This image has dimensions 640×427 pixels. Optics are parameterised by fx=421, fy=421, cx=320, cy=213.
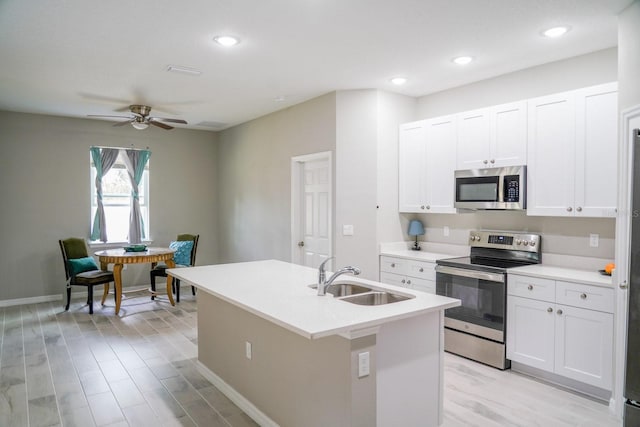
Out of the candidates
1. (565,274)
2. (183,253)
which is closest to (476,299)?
(565,274)

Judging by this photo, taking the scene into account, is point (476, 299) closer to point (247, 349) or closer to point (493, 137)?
point (493, 137)

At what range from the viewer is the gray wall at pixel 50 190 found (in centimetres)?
603

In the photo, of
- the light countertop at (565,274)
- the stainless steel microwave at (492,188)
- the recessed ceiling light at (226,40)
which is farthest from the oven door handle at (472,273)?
the recessed ceiling light at (226,40)

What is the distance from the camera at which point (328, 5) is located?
2.76 metres

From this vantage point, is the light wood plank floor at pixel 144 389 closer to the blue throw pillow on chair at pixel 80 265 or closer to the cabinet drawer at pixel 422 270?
the cabinet drawer at pixel 422 270

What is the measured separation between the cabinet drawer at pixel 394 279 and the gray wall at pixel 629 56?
2.50 meters

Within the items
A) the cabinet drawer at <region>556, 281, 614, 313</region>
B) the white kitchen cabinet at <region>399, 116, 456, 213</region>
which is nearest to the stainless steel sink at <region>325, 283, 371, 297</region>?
the cabinet drawer at <region>556, 281, 614, 313</region>

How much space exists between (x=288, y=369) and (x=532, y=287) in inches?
85.0

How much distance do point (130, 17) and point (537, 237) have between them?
3.81 meters

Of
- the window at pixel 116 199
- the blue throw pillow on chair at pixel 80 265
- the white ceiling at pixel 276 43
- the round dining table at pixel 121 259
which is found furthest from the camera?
the window at pixel 116 199

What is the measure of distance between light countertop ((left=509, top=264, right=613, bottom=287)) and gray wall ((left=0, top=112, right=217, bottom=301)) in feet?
19.1

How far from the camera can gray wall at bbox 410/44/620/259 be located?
353 centimetres

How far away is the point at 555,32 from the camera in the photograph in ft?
10.4

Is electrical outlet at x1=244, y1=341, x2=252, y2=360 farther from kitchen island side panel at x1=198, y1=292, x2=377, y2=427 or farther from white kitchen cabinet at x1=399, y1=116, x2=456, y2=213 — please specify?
white kitchen cabinet at x1=399, y1=116, x2=456, y2=213
